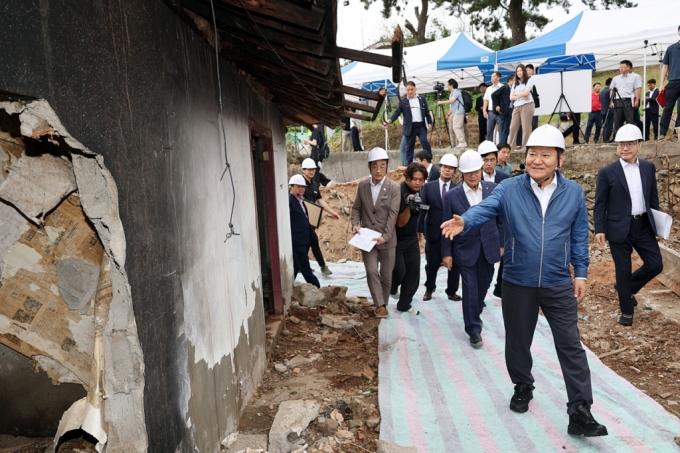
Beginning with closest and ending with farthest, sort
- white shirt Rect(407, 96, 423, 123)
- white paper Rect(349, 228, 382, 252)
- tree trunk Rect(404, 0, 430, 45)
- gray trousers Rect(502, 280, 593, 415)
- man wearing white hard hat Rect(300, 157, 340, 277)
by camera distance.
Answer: gray trousers Rect(502, 280, 593, 415) < white paper Rect(349, 228, 382, 252) < man wearing white hard hat Rect(300, 157, 340, 277) < white shirt Rect(407, 96, 423, 123) < tree trunk Rect(404, 0, 430, 45)

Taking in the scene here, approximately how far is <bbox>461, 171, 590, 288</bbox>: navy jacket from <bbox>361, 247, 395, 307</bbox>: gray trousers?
281cm

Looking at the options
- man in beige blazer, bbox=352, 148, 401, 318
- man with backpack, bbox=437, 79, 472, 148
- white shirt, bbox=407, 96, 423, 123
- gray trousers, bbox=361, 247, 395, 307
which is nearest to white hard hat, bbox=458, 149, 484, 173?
man in beige blazer, bbox=352, 148, 401, 318

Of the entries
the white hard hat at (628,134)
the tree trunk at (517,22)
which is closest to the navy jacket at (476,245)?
the white hard hat at (628,134)

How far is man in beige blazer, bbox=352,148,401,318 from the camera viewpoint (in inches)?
Answer: 271

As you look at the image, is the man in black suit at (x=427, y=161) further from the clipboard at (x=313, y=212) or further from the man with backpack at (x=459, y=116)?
the man with backpack at (x=459, y=116)

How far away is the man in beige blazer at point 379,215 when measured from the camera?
6.89 metres

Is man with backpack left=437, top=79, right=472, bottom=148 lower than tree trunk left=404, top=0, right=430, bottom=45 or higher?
lower

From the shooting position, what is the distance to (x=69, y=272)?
2.39m

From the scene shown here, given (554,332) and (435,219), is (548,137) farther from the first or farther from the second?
(435,219)

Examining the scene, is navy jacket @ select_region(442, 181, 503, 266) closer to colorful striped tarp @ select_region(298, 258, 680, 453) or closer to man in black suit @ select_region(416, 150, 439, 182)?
colorful striped tarp @ select_region(298, 258, 680, 453)

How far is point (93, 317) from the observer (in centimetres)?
241

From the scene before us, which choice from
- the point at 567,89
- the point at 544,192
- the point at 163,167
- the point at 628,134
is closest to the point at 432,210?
Answer: the point at 628,134

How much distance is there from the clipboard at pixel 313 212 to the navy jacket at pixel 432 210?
6.97ft

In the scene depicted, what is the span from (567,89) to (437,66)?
3456mm
